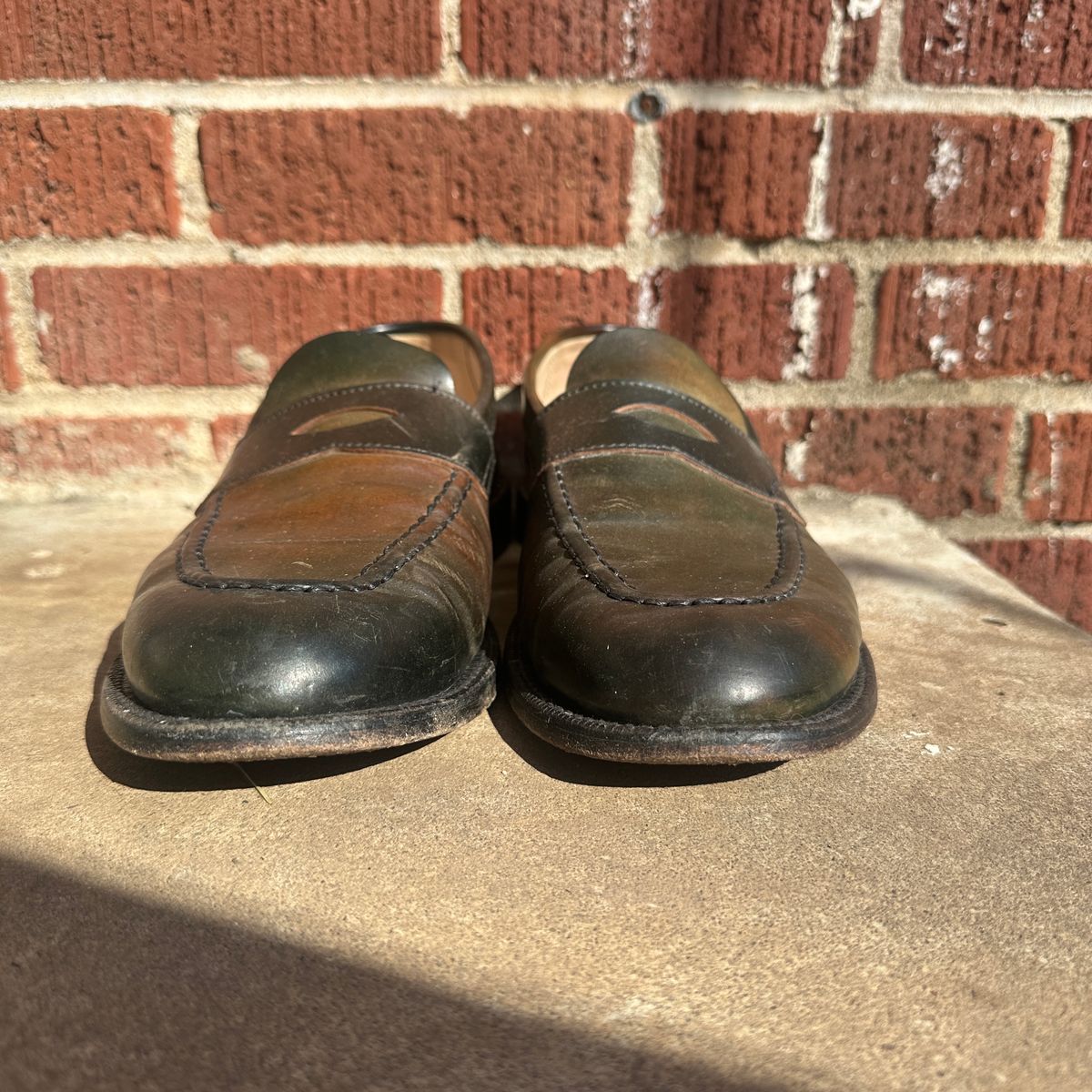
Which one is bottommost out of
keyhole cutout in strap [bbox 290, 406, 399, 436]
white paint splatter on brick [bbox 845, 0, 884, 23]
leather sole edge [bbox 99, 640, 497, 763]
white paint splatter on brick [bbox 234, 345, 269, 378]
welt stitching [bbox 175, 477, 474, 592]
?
leather sole edge [bbox 99, 640, 497, 763]

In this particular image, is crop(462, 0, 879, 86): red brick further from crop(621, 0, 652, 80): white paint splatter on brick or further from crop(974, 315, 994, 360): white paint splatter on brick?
crop(974, 315, 994, 360): white paint splatter on brick

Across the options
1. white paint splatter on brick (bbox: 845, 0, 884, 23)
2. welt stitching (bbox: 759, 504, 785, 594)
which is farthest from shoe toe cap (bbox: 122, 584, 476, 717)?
white paint splatter on brick (bbox: 845, 0, 884, 23)

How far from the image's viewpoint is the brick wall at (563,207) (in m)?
1.39

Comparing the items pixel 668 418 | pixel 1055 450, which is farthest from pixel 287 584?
pixel 1055 450

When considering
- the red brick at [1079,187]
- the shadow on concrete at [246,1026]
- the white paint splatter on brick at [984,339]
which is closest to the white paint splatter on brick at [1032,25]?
the red brick at [1079,187]

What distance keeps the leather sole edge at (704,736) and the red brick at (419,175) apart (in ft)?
2.85

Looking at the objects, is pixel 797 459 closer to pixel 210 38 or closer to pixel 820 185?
pixel 820 185

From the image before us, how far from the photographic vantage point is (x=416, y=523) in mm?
942

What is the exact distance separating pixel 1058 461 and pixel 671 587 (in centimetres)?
101

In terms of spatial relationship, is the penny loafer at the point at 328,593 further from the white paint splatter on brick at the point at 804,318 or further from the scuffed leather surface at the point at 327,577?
the white paint splatter on brick at the point at 804,318

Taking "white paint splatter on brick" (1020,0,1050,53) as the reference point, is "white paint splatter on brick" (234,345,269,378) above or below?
below

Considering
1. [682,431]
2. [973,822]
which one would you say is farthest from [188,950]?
[682,431]

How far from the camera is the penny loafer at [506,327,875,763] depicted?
757mm

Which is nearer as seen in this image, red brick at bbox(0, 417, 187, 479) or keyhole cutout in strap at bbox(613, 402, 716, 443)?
keyhole cutout in strap at bbox(613, 402, 716, 443)
